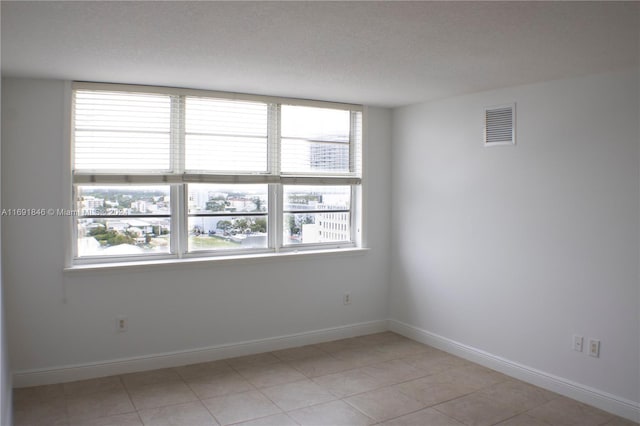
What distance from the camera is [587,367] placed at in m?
3.66

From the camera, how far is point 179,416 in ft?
11.2

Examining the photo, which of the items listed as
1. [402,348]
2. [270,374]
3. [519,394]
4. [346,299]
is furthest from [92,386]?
[519,394]

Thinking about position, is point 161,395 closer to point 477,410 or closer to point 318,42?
point 477,410

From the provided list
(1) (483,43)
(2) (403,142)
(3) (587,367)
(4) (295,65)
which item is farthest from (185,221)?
(3) (587,367)

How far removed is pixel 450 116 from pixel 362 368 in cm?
243

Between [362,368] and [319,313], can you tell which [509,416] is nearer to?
[362,368]

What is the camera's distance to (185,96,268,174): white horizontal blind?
4457 millimetres

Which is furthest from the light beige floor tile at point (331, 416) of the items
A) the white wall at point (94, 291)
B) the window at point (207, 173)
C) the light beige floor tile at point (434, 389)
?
the window at point (207, 173)

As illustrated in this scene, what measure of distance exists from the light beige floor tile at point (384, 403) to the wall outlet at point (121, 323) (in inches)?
74.9

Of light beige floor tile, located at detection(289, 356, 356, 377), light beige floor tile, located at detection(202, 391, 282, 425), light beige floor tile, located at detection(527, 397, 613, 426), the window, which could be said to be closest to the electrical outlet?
light beige floor tile, located at detection(527, 397, 613, 426)

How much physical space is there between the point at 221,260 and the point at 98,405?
1.49 metres

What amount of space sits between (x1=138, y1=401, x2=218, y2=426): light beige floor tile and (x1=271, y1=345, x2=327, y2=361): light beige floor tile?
116cm

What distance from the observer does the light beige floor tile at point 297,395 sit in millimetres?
3643

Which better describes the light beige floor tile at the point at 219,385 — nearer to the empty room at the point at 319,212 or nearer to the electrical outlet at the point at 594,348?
the empty room at the point at 319,212
